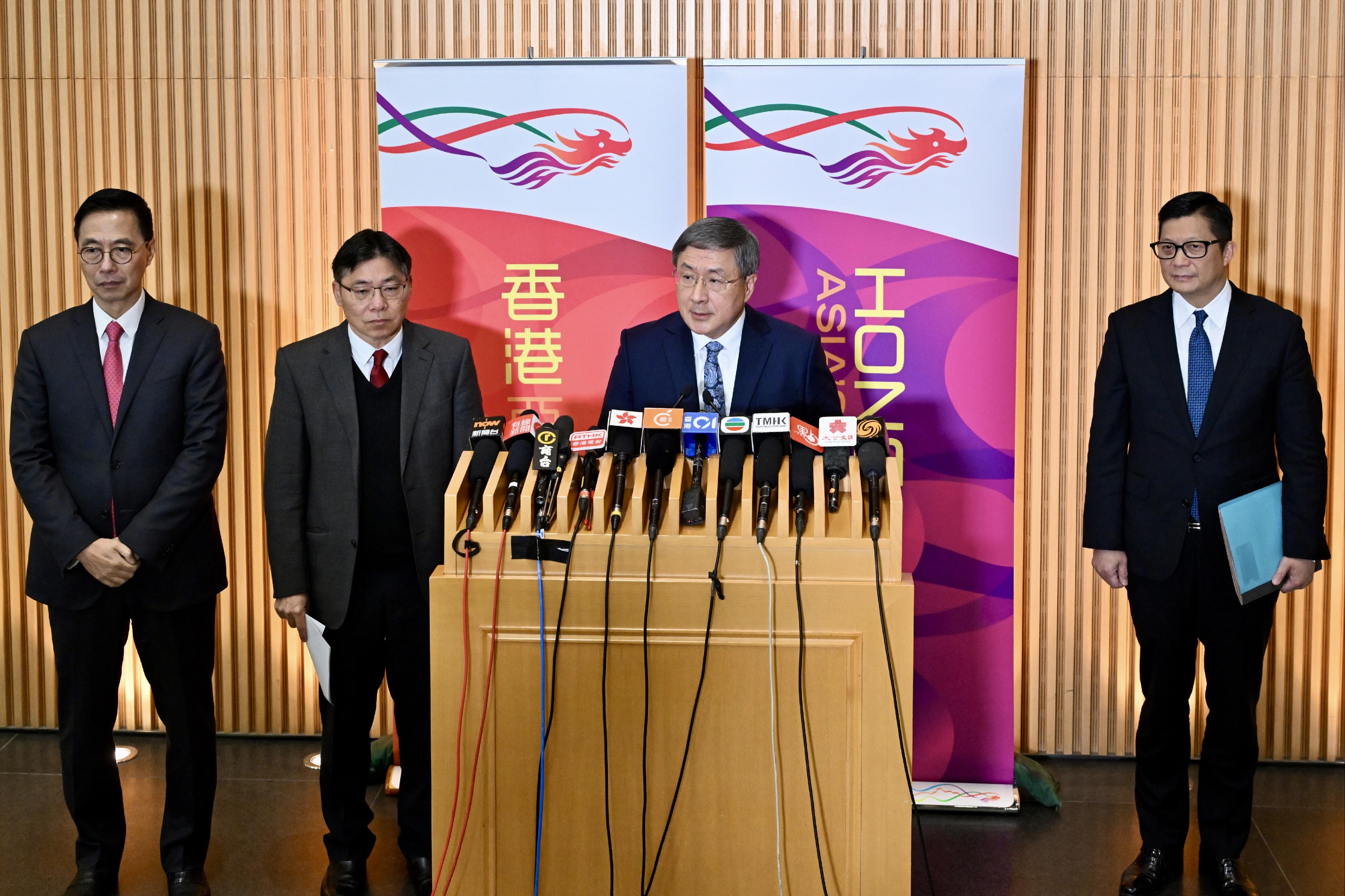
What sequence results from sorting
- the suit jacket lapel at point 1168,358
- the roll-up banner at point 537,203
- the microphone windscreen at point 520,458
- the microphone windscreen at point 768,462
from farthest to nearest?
the roll-up banner at point 537,203 → the suit jacket lapel at point 1168,358 → the microphone windscreen at point 520,458 → the microphone windscreen at point 768,462

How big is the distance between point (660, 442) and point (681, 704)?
1.74ft

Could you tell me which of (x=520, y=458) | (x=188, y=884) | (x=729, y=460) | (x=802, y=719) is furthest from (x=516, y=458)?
(x=188, y=884)

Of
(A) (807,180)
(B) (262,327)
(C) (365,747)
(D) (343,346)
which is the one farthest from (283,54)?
(C) (365,747)

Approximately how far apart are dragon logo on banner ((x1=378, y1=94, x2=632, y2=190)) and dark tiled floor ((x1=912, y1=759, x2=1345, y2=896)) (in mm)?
2322

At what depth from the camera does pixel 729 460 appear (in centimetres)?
242

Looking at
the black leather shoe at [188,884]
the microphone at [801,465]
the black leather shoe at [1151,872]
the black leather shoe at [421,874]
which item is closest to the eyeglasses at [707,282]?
the microphone at [801,465]

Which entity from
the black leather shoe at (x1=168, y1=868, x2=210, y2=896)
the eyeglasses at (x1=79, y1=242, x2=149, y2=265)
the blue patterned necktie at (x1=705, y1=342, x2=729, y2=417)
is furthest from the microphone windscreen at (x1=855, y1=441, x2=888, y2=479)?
the black leather shoe at (x1=168, y1=868, x2=210, y2=896)

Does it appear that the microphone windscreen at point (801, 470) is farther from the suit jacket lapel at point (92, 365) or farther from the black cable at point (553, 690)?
Result: the suit jacket lapel at point (92, 365)

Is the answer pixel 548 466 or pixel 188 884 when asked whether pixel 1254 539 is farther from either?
pixel 188 884

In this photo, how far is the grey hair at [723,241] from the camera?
316cm

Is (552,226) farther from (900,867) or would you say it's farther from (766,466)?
(900,867)

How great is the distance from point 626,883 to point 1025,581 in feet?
7.52

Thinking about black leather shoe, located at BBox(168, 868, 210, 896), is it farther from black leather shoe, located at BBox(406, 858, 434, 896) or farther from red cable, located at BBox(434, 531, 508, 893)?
red cable, located at BBox(434, 531, 508, 893)

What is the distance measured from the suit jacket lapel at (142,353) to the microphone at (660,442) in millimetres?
1450
